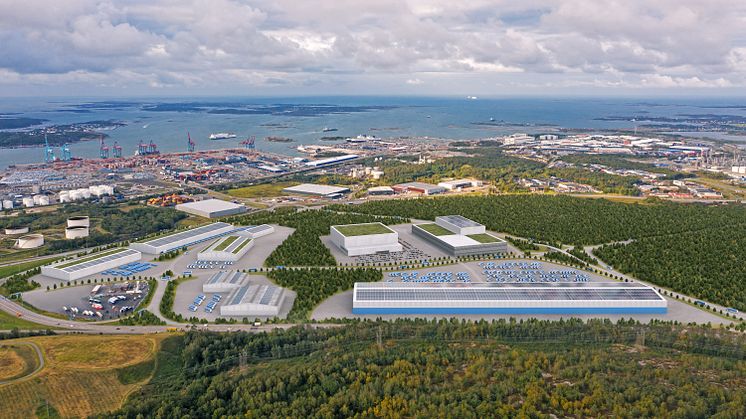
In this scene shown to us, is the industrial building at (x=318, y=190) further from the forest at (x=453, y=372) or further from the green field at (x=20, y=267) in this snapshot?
the forest at (x=453, y=372)

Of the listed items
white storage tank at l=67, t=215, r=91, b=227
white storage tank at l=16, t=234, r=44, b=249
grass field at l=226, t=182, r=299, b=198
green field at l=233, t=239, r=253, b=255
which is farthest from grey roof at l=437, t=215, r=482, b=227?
white storage tank at l=16, t=234, r=44, b=249

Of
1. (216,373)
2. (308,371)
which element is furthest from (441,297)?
(216,373)

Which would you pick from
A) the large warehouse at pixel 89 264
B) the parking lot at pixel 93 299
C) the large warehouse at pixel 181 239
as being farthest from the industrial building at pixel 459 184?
the parking lot at pixel 93 299

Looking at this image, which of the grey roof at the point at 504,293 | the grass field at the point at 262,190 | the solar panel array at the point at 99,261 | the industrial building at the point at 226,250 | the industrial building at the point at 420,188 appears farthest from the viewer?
the industrial building at the point at 420,188

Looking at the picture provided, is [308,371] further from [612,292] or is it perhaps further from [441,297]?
[612,292]

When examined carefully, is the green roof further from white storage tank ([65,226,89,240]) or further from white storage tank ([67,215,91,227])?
white storage tank ([67,215,91,227])
